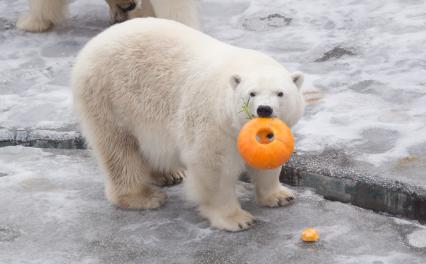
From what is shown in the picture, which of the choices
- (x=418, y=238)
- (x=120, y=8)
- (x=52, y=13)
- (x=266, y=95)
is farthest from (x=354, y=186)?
(x=52, y=13)

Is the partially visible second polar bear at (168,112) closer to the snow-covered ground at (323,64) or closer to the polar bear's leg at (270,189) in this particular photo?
the polar bear's leg at (270,189)

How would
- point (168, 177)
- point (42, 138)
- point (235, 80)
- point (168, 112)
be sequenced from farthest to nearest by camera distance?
Result: point (42, 138), point (168, 177), point (168, 112), point (235, 80)

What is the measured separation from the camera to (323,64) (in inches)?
221

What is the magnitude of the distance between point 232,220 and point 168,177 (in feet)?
2.34

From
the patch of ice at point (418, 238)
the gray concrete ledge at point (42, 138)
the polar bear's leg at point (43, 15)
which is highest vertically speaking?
the polar bear's leg at point (43, 15)

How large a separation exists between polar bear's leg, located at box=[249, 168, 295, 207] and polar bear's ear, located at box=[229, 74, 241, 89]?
611 mm

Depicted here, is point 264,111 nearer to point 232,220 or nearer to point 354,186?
point 232,220

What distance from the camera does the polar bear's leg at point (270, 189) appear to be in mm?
3896

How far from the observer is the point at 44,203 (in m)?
4.05

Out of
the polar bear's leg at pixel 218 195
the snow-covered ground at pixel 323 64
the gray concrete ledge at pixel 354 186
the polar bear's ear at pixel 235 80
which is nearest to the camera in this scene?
the polar bear's ear at pixel 235 80

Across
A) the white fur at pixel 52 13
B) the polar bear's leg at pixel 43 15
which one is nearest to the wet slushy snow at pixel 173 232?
the white fur at pixel 52 13

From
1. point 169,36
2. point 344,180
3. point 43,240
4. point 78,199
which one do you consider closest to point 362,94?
point 344,180

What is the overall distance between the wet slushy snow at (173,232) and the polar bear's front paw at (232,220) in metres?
0.03

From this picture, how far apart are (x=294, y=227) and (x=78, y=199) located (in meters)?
1.13
